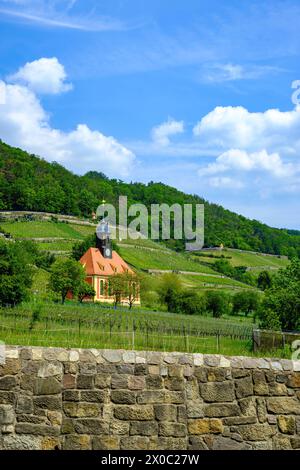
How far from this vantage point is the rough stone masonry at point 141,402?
678 centimetres

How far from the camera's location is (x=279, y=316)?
41.7m

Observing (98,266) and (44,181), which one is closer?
(98,266)

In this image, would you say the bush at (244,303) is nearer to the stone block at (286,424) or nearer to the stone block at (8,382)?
the stone block at (286,424)

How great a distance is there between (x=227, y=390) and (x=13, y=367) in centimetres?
270

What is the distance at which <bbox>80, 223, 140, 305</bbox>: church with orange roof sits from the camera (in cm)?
8331

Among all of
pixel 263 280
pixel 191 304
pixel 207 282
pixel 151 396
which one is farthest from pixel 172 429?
pixel 263 280

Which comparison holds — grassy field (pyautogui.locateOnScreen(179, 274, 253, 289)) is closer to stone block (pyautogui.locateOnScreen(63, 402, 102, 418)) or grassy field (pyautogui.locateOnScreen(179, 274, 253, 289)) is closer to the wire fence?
the wire fence

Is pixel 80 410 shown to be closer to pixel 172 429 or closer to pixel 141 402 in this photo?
pixel 141 402

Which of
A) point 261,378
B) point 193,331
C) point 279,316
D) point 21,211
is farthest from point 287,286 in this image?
point 21,211

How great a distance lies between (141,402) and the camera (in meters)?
7.03
